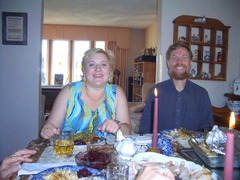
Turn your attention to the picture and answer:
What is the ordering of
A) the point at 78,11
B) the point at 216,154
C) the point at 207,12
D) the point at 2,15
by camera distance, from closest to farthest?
the point at 216,154
the point at 2,15
the point at 207,12
the point at 78,11

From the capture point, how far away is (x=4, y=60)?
8.98 ft

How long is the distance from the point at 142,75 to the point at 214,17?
3.18 meters

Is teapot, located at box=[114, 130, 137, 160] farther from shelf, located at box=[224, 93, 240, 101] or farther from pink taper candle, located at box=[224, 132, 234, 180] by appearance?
shelf, located at box=[224, 93, 240, 101]

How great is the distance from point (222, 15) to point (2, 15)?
2.87m

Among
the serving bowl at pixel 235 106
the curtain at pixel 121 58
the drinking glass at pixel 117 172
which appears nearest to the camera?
the drinking glass at pixel 117 172

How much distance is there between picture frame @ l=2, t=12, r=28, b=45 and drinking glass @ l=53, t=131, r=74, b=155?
7.03ft

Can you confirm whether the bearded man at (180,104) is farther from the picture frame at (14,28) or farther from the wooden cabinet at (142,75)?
the wooden cabinet at (142,75)

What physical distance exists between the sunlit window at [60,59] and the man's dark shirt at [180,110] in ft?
21.1

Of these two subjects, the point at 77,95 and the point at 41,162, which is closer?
the point at 41,162

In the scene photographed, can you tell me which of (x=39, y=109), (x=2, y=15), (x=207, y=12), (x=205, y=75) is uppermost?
(x=207, y=12)

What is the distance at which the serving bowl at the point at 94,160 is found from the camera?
2.60 feet

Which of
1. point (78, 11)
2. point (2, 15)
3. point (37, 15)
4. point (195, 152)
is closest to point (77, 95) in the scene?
point (195, 152)

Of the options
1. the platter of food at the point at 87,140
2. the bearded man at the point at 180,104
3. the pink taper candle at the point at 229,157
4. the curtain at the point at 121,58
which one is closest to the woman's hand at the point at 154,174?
the pink taper candle at the point at 229,157

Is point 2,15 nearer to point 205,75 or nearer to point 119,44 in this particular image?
point 205,75
